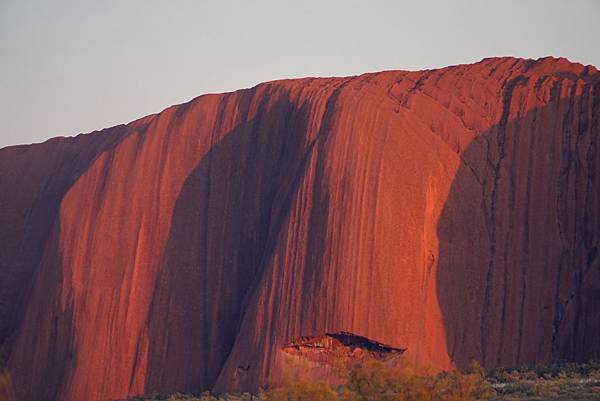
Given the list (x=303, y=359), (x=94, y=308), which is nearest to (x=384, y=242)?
(x=303, y=359)

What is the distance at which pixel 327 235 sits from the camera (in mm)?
35781

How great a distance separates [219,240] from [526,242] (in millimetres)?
11569

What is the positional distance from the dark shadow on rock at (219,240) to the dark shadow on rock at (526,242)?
6.51m

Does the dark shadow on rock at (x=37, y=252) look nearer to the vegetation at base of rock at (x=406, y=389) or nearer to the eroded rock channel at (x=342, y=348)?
the eroded rock channel at (x=342, y=348)

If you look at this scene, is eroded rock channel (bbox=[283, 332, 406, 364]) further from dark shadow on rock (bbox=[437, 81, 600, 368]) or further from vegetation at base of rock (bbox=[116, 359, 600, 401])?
vegetation at base of rock (bbox=[116, 359, 600, 401])

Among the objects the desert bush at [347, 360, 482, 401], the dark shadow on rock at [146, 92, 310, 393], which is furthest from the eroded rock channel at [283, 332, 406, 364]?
the desert bush at [347, 360, 482, 401]

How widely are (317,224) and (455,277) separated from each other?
17.7 ft

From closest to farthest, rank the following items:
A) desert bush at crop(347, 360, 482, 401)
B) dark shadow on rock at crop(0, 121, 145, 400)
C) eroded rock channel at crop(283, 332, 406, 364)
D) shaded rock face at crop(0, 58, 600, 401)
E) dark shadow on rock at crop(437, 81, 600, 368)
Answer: desert bush at crop(347, 360, 482, 401) < eroded rock channel at crop(283, 332, 406, 364) < shaded rock face at crop(0, 58, 600, 401) < dark shadow on rock at crop(437, 81, 600, 368) < dark shadow on rock at crop(0, 121, 145, 400)

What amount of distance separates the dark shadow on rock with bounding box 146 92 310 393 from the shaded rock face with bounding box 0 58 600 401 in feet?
0.25

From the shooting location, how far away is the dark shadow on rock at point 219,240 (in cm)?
4027

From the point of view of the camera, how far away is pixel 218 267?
41.8 metres

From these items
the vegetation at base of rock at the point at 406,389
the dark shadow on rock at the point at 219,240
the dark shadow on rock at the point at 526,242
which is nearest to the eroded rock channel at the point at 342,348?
the dark shadow on rock at the point at 526,242

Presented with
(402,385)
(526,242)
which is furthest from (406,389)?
(526,242)

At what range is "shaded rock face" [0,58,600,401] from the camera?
35812mm
